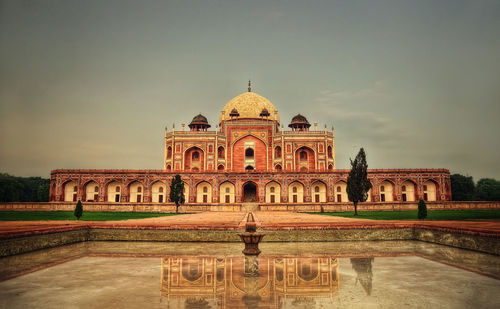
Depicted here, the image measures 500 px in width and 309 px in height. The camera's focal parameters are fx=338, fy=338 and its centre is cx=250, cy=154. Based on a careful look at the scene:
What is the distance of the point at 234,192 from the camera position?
1187 inches

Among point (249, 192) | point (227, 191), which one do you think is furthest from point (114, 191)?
point (249, 192)

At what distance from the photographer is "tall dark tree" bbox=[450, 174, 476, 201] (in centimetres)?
4159

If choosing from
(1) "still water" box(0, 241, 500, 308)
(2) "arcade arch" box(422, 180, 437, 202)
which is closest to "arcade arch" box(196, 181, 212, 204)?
(2) "arcade arch" box(422, 180, 437, 202)

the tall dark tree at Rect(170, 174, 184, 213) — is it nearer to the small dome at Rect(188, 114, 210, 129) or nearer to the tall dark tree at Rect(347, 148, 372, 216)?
the tall dark tree at Rect(347, 148, 372, 216)

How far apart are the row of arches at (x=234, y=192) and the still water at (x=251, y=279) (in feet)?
73.7

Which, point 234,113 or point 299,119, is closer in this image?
point 234,113

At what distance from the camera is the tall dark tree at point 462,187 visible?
136 feet

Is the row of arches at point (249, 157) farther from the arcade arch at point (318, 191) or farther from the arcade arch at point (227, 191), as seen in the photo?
the arcade arch at point (227, 191)

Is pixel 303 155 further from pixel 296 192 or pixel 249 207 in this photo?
pixel 249 207

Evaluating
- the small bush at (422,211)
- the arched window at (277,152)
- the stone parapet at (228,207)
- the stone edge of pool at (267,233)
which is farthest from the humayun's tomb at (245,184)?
the stone edge of pool at (267,233)

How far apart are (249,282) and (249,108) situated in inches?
1386

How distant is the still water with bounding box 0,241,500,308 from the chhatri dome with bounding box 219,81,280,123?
3158 centimetres

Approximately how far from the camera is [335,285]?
4.69 m

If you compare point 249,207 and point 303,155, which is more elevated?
point 303,155
